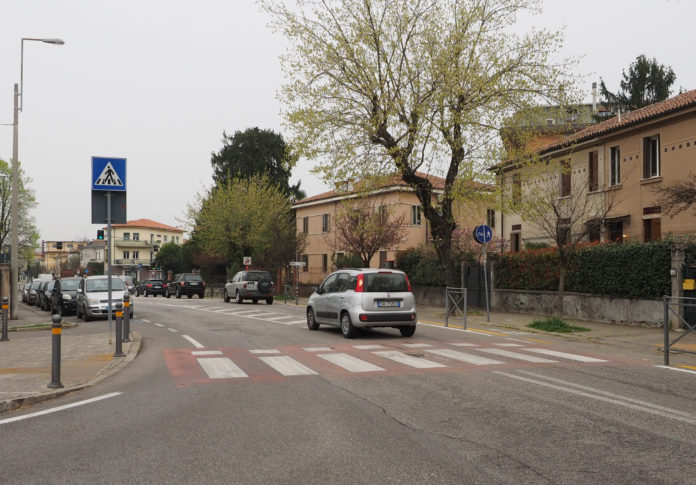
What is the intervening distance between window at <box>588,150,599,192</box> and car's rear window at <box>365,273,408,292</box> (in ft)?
54.4

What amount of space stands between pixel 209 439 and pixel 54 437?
151 cm

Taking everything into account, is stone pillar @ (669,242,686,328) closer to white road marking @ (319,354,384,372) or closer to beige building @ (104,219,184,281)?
white road marking @ (319,354,384,372)

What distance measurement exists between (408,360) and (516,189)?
1274 cm

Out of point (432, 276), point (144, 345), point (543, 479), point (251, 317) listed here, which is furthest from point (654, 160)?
point (543, 479)

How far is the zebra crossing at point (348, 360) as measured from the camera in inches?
371

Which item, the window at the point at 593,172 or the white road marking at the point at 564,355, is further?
the window at the point at 593,172

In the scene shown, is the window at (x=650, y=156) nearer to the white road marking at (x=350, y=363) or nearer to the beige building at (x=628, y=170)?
the beige building at (x=628, y=170)

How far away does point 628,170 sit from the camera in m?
25.9

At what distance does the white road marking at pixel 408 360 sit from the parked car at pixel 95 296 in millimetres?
12000

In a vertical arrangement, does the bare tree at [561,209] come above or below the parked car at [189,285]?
above

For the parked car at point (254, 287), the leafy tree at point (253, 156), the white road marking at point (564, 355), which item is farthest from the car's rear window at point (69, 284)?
the leafy tree at point (253, 156)

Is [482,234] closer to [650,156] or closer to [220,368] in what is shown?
[650,156]

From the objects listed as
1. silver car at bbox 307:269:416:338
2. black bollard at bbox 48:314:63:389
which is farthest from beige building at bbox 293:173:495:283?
black bollard at bbox 48:314:63:389

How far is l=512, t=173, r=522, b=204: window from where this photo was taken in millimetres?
21531
